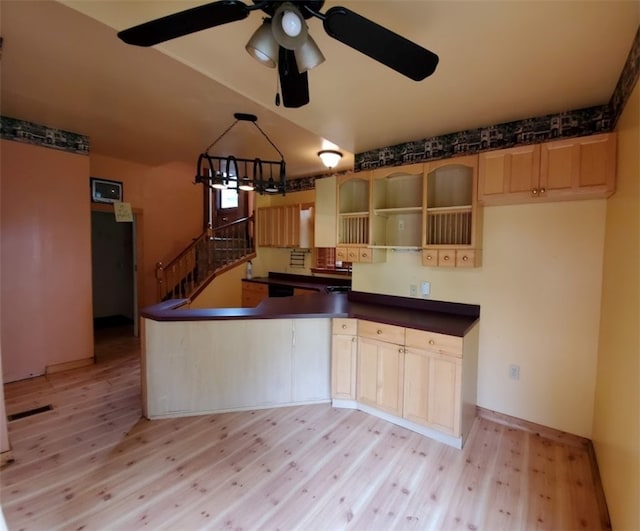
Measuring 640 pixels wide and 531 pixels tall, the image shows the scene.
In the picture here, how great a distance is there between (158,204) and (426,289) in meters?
4.64

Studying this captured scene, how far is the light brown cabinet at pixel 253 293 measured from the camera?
213 inches

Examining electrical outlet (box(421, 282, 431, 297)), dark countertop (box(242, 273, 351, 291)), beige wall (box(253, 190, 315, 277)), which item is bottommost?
dark countertop (box(242, 273, 351, 291))

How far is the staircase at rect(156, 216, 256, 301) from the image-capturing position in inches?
215

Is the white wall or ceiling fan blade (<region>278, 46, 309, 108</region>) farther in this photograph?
the white wall

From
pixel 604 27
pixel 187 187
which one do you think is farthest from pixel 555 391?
pixel 187 187

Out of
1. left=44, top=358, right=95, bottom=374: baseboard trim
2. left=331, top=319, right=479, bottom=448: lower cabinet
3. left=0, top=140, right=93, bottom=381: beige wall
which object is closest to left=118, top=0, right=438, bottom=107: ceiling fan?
left=331, top=319, right=479, bottom=448: lower cabinet

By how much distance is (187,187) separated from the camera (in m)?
5.79

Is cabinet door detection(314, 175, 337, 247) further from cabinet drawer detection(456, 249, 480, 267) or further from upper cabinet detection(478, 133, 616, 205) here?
upper cabinet detection(478, 133, 616, 205)

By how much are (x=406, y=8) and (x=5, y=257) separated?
417cm

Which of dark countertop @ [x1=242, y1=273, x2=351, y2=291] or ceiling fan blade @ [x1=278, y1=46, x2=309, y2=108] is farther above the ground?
ceiling fan blade @ [x1=278, y1=46, x2=309, y2=108]

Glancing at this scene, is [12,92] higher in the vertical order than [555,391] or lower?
higher

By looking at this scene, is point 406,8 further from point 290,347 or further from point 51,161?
point 51,161

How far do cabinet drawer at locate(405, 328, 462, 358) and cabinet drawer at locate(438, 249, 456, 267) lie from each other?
64cm

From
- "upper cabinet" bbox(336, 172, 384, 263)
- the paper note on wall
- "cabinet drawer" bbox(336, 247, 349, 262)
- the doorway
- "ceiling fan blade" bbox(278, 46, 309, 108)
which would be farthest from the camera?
the doorway
